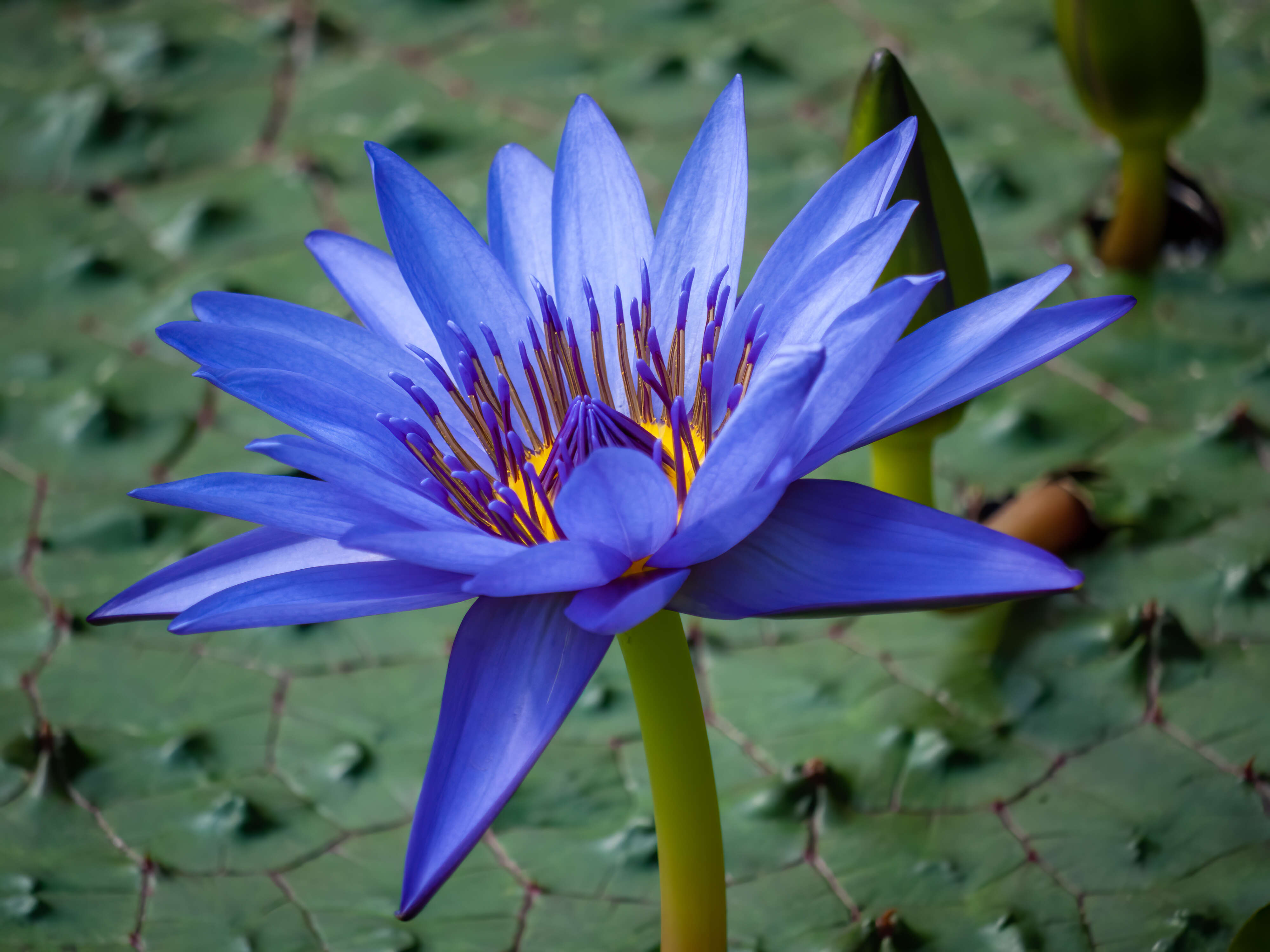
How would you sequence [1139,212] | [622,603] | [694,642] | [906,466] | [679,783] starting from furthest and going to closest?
[1139,212] → [694,642] → [906,466] → [679,783] → [622,603]

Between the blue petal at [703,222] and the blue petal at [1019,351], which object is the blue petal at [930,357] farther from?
the blue petal at [703,222]

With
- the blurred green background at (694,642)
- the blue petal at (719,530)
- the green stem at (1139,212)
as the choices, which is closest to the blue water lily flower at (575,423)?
the blue petal at (719,530)

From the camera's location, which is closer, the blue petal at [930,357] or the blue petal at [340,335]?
the blue petal at [930,357]

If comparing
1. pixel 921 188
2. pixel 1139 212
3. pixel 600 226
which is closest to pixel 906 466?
pixel 921 188

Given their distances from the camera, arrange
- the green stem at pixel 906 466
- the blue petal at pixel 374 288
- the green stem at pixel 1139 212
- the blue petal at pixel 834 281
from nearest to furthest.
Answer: the blue petal at pixel 834 281
the blue petal at pixel 374 288
the green stem at pixel 906 466
the green stem at pixel 1139 212

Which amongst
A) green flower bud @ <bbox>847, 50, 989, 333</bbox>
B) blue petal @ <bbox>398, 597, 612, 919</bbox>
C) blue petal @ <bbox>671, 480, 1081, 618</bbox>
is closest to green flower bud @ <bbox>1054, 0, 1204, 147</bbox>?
green flower bud @ <bbox>847, 50, 989, 333</bbox>

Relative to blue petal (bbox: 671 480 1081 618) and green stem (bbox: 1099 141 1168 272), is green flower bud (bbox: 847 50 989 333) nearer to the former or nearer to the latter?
blue petal (bbox: 671 480 1081 618)

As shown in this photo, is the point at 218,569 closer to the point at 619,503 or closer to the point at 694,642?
the point at 619,503
